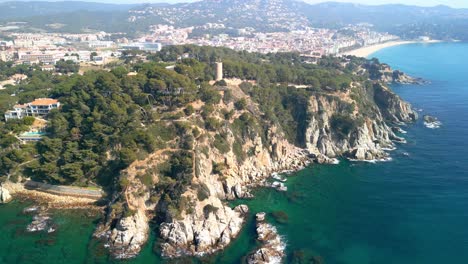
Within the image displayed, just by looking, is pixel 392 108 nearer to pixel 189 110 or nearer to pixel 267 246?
pixel 189 110

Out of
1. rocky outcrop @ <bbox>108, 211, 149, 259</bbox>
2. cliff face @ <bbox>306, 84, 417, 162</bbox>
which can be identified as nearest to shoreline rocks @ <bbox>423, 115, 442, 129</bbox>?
cliff face @ <bbox>306, 84, 417, 162</bbox>

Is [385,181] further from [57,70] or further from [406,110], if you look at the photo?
[57,70]


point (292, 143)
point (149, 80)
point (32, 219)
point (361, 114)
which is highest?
point (149, 80)

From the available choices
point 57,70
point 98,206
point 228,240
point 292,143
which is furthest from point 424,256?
point 57,70

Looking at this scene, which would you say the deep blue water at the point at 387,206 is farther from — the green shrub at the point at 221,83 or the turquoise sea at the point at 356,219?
the green shrub at the point at 221,83

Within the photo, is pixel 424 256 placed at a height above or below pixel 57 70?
below

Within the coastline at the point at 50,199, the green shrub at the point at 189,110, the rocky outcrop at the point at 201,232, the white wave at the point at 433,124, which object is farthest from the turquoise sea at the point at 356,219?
the green shrub at the point at 189,110
